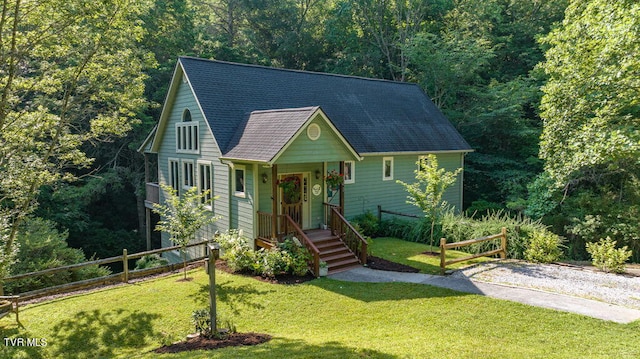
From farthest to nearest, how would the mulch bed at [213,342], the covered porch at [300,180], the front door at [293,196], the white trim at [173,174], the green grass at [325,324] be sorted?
the white trim at [173,174], the front door at [293,196], the covered porch at [300,180], the mulch bed at [213,342], the green grass at [325,324]

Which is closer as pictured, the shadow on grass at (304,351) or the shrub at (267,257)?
the shadow on grass at (304,351)

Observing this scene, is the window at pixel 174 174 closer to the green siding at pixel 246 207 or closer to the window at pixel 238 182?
the green siding at pixel 246 207

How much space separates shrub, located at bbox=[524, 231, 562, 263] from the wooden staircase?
588 cm

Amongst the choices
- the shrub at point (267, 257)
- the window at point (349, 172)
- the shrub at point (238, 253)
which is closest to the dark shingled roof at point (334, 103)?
the window at point (349, 172)

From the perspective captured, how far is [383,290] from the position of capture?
11508mm

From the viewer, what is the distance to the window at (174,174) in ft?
62.7

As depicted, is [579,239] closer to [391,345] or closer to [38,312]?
[391,345]

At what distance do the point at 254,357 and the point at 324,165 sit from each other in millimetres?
9319

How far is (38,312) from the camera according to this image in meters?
Result: 10.6

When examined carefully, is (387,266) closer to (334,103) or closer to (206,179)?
(206,179)

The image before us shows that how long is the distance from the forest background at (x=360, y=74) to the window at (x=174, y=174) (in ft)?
9.37

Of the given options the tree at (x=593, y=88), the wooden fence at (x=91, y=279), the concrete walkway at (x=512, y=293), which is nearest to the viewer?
the concrete walkway at (x=512, y=293)

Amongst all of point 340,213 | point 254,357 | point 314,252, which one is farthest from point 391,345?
point 340,213

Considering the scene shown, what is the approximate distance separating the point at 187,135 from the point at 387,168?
9.11 metres
